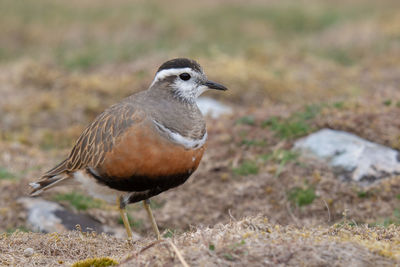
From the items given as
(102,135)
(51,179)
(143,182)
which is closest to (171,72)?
(102,135)

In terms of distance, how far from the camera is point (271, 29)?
22906 millimetres

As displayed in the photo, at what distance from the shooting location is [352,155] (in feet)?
27.2

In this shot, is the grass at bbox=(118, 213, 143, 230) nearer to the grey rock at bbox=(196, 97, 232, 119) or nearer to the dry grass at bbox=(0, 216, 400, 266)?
the dry grass at bbox=(0, 216, 400, 266)

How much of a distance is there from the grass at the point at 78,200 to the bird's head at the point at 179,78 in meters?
2.59

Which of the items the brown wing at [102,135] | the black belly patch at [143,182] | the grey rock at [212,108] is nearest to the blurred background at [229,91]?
the grey rock at [212,108]

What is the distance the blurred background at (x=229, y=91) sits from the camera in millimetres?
8258

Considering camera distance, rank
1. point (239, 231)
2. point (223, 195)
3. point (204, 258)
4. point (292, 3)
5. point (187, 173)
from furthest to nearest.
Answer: point (292, 3), point (223, 195), point (187, 173), point (239, 231), point (204, 258)

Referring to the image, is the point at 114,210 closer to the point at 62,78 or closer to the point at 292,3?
the point at 62,78

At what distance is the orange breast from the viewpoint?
578cm

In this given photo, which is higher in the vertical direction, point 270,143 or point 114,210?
point 270,143

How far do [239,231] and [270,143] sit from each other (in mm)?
4606

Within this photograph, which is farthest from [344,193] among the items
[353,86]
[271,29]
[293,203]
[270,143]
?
[271,29]

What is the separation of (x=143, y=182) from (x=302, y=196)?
3030 millimetres

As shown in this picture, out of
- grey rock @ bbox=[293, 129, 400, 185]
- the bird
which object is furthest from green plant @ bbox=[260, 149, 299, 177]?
the bird
